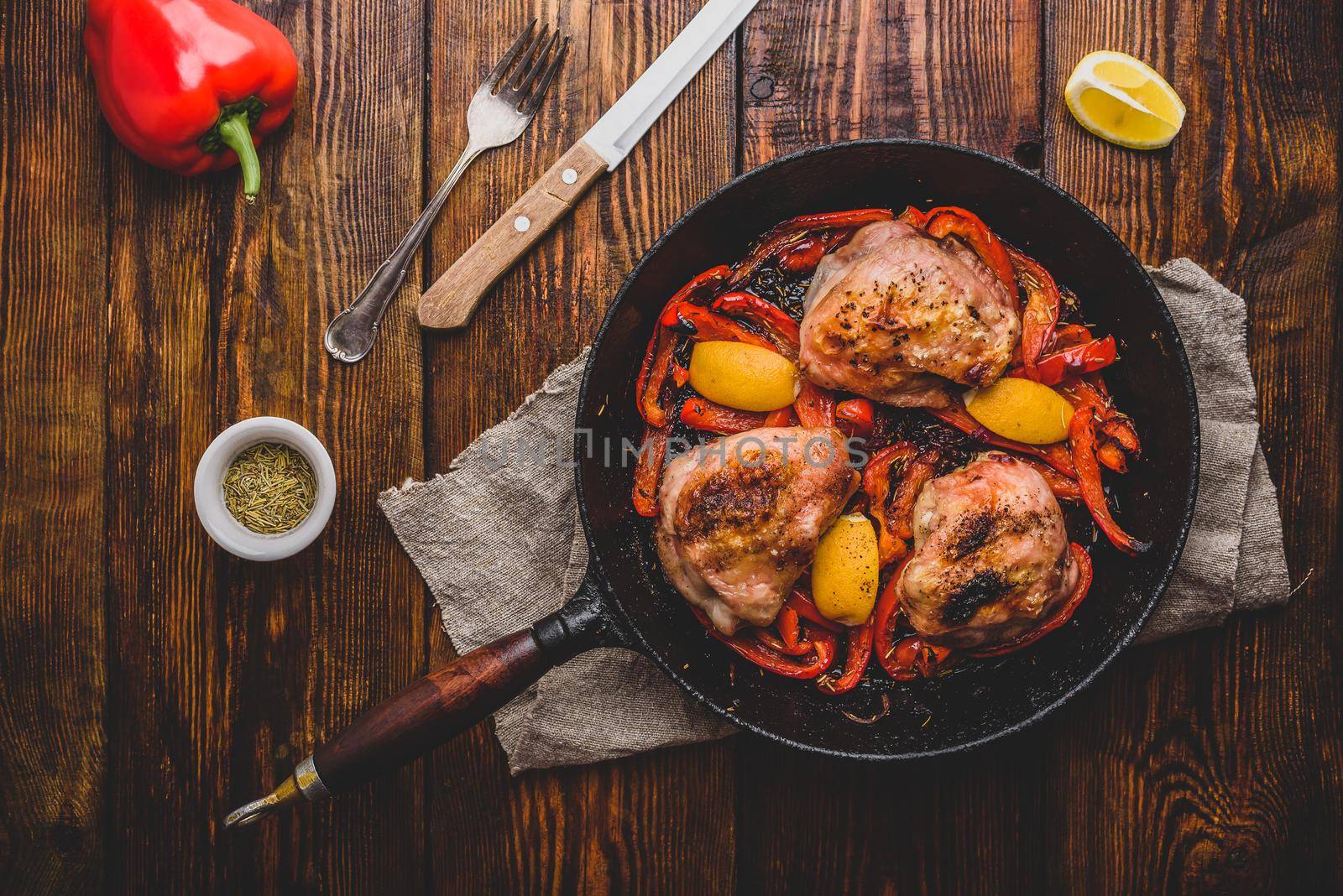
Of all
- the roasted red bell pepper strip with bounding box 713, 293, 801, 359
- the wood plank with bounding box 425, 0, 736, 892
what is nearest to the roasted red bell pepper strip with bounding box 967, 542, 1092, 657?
the wood plank with bounding box 425, 0, 736, 892

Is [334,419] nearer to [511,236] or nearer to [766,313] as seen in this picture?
[511,236]

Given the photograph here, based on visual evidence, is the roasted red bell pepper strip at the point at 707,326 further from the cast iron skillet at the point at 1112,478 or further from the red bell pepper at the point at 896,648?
the red bell pepper at the point at 896,648

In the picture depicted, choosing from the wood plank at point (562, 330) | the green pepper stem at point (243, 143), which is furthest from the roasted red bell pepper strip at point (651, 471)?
the green pepper stem at point (243, 143)

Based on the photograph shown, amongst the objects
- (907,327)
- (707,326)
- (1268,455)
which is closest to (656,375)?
(707,326)

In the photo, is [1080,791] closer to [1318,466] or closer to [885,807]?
[885,807]

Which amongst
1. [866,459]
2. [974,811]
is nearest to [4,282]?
[866,459]

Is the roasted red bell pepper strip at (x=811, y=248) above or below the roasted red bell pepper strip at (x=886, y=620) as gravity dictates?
above

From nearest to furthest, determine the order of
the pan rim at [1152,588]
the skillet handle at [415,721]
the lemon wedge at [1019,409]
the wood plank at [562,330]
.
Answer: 1. the skillet handle at [415,721]
2. the pan rim at [1152,588]
3. the lemon wedge at [1019,409]
4. the wood plank at [562,330]
